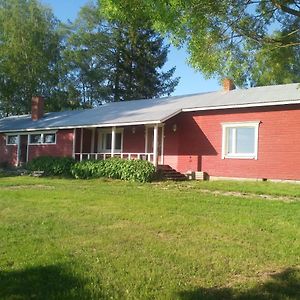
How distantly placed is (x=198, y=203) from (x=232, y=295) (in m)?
7.40

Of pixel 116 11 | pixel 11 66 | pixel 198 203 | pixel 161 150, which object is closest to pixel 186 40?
pixel 116 11

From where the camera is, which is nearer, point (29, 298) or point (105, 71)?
point (29, 298)

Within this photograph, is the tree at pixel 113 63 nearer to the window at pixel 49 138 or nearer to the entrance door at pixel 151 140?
the window at pixel 49 138

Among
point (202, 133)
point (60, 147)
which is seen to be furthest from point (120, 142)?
point (202, 133)

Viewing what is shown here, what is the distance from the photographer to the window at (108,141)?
94.0 feet

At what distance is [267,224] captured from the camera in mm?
9977

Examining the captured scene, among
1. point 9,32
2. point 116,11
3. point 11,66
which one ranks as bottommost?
point 116,11

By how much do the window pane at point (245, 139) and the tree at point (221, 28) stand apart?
40.3 ft

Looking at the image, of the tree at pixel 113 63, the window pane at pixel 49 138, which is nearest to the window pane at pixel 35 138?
the window pane at pixel 49 138

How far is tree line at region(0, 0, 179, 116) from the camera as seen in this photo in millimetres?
46281

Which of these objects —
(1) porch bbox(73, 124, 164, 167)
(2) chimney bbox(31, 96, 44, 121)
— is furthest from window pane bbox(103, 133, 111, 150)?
(2) chimney bbox(31, 96, 44, 121)

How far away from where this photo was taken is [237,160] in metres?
22.3

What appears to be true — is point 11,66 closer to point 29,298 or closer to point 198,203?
point 198,203

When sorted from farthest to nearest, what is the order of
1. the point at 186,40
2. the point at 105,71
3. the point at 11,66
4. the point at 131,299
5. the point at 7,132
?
the point at 105,71 → the point at 11,66 → the point at 7,132 → the point at 186,40 → the point at 131,299
